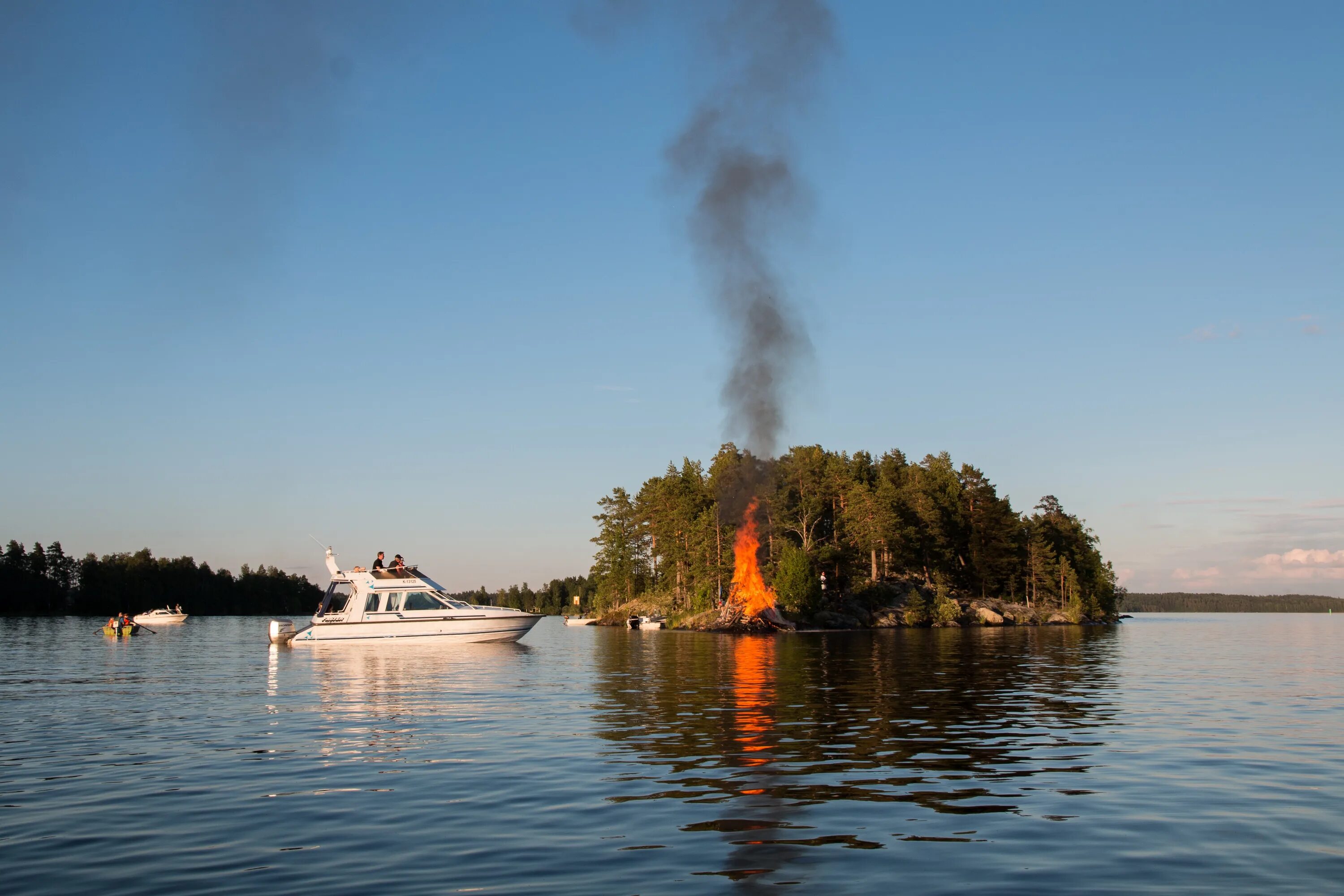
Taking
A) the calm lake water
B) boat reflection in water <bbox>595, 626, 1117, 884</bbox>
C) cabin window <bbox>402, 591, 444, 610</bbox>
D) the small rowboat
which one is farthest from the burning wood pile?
the calm lake water

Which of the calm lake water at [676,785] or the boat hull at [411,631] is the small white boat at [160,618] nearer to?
the boat hull at [411,631]

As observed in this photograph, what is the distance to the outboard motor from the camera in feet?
179

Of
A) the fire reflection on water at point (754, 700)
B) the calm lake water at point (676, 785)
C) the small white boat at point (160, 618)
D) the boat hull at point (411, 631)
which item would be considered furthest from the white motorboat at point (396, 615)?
the small white boat at point (160, 618)

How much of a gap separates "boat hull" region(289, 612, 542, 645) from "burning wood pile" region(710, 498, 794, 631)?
40280 mm

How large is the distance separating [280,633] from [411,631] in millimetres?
8094

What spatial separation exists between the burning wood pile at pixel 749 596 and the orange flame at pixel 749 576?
42 millimetres

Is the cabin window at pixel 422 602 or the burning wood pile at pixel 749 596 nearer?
the cabin window at pixel 422 602

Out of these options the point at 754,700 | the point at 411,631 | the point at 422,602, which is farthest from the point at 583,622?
the point at 754,700

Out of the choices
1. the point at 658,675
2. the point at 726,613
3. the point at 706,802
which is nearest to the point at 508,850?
the point at 706,802

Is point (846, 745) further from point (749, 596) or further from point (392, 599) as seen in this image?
point (749, 596)

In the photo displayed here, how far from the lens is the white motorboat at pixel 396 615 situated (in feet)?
176

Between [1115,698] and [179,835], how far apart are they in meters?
23.4

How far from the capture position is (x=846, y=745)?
17.7 m

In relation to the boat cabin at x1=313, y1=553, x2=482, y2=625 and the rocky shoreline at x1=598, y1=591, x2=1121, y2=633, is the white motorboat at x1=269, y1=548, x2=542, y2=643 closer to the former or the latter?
the boat cabin at x1=313, y1=553, x2=482, y2=625
